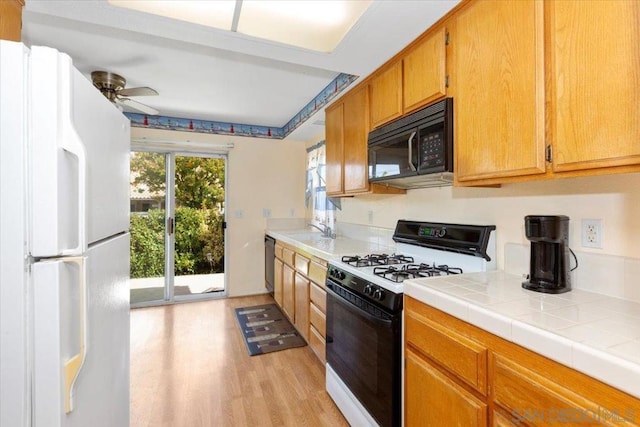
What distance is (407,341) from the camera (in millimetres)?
1386

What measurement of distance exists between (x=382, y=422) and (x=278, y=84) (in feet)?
8.59

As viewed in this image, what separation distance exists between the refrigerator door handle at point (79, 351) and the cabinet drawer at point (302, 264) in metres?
1.79

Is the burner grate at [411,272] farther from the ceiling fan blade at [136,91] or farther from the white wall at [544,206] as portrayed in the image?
the ceiling fan blade at [136,91]

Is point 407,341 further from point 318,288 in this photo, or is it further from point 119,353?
point 119,353

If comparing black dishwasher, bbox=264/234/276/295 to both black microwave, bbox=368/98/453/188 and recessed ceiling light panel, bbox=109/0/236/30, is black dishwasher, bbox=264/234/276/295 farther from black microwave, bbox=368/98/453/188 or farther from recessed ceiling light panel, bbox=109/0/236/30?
recessed ceiling light panel, bbox=109/0/236/30

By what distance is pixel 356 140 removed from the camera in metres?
2.36

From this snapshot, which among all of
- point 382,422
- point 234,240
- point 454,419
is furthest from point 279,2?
point 234,240

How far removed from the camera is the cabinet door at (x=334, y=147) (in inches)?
103

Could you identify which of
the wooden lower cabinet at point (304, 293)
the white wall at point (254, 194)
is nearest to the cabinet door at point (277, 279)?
the wooden lower cabinet at point (304, 293)

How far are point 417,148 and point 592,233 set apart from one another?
0.83m

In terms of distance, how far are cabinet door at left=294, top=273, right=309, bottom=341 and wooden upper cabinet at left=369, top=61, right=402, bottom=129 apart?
4.67 feet

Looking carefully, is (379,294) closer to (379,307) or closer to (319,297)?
(379,307)

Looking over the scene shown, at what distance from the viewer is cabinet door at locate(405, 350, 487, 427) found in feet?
3.49

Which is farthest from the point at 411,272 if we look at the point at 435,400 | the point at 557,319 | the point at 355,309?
the point at 557,319
